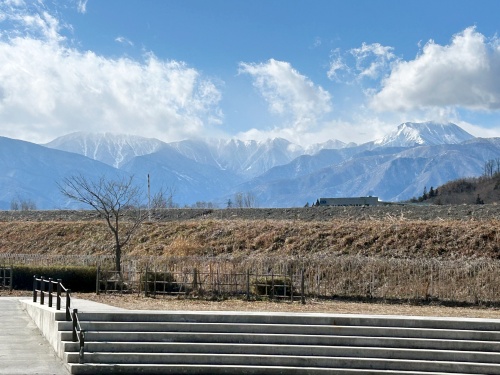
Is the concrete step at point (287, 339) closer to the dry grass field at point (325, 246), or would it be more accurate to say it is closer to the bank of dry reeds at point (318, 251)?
the dry grass field at point (325, 246)

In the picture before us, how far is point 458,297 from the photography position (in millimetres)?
28000

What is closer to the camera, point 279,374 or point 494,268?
point 279,374

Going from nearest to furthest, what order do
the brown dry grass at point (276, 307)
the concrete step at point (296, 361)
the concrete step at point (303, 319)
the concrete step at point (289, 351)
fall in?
1. the concrete step at point (296, 361)
2. the concrete step at point (289, 351)
3. the concrete step at point (303, 319)
4. the brown dry grass at point (276, 307)

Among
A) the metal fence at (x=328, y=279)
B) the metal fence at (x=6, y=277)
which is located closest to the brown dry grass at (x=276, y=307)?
the metal fence at (x=328, y=279)

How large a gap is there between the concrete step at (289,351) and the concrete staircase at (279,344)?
0.07 ft

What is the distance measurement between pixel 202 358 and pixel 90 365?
7.31 ft

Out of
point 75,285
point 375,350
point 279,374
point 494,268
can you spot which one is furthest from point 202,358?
point 494,268

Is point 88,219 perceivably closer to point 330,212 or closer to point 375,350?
point 330,212

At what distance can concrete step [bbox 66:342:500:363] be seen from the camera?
15898mm

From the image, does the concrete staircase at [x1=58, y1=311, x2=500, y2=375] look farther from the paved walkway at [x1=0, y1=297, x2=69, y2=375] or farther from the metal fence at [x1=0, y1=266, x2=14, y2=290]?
the metal fence at [x1=0, y1=266, x2=14, y2=290]

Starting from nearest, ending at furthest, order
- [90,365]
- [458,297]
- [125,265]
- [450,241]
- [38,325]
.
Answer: [90,365]
[38,325]
[458,297]
[125,265]
[450,241]

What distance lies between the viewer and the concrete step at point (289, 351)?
15.9 m

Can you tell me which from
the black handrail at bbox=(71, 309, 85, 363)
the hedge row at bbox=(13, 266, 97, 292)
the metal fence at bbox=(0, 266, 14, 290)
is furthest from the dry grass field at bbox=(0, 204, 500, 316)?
the black handrail at bbox=(71, 309, 85, 363)

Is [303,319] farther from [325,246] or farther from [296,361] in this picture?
[325,246]
